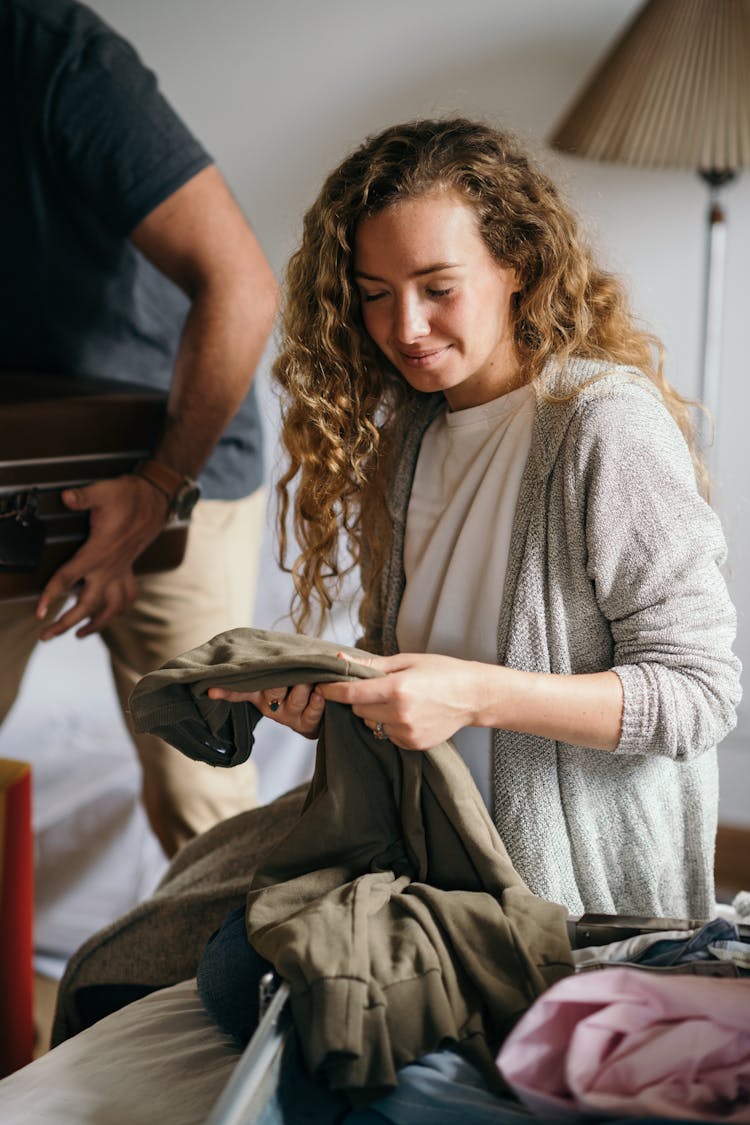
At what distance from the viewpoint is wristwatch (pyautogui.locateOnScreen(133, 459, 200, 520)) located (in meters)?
1.56

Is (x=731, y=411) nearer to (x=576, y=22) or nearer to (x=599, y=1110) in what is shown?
(x=576, y=22)

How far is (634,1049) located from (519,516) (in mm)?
502

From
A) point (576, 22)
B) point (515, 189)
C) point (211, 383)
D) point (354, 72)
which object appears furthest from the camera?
point (354, 72)

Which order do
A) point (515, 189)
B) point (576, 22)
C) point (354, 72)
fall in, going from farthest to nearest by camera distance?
point (354, 72), point (576, 22), point (515, 189)

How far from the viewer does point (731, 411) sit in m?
2.25

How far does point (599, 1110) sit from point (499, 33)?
6.48 ft

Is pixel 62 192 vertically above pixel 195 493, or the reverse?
pixel 62 192

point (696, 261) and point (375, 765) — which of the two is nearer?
point (375, 765)

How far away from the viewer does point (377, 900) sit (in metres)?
0.90

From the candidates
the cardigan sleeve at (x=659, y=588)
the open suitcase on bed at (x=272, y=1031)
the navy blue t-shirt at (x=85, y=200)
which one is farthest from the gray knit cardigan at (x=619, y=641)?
the navy blue t-shirt at (x=85, y=200)

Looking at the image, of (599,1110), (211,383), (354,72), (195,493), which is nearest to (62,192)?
(211,383)

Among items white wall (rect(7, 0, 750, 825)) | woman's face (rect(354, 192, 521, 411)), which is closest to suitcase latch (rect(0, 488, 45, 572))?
woman's face (rect(354, 192, 521, 411))

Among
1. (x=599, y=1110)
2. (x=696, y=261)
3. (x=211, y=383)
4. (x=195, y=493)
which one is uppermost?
(x=696, y=261)

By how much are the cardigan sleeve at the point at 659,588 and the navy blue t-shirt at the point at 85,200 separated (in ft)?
2.51
